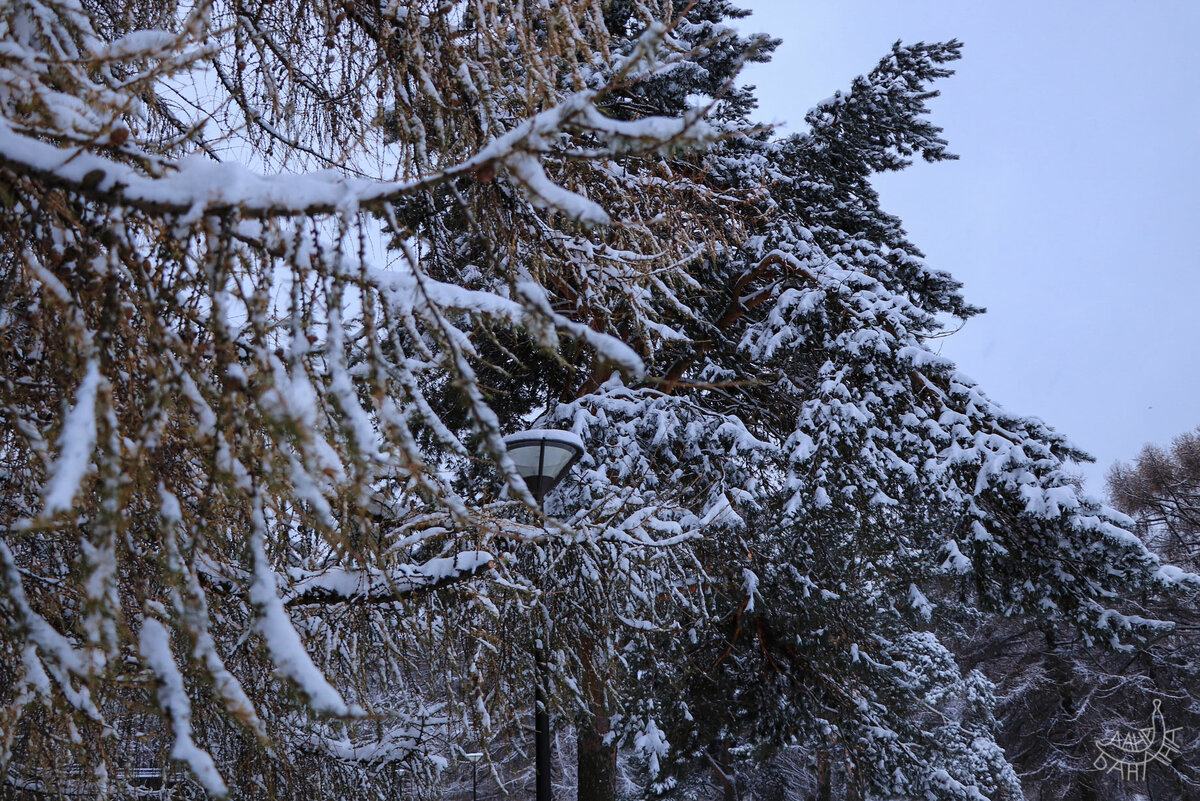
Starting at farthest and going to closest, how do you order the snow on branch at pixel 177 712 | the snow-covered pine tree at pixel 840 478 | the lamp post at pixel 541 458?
the snow-covered pine tree at pixel 840 478 < the lamp post at pixel 541 458 < the snow on branch at pixel 177 712

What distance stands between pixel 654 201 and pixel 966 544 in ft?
12.5

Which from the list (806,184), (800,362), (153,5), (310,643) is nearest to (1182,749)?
(800,362)

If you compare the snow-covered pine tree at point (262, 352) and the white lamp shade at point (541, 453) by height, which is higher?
the white lamp shade at point (541, 453)

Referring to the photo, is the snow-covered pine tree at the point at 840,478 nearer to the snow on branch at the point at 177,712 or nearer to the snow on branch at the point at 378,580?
the snow on branch at the point at 378,580

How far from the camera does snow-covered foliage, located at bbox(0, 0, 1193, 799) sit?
1.17m

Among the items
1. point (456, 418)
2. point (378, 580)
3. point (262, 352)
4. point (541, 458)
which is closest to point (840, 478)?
point (541, 458)

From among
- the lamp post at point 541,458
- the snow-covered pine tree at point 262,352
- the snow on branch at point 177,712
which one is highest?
the lamp post at point 541,458

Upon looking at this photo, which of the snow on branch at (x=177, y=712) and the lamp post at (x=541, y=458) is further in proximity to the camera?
the lamp post at (x=541, y=458)

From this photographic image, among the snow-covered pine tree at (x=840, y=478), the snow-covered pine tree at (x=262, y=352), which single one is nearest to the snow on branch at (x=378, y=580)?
the snow-covered pine tree at (x=262, y=352)

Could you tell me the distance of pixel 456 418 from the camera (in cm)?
782

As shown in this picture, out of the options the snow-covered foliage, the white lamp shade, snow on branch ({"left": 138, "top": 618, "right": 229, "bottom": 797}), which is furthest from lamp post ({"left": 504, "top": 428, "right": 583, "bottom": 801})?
snow on branch ({"left": 138, "top": 618, "right": 229, "bottom": 797})

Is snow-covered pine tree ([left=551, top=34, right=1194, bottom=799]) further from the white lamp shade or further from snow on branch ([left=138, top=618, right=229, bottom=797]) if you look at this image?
snow on branch ([left=138, top=618, right=229, bottom=797])

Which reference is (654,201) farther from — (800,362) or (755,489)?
(800,362)

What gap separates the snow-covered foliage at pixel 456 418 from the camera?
3.85 feet
